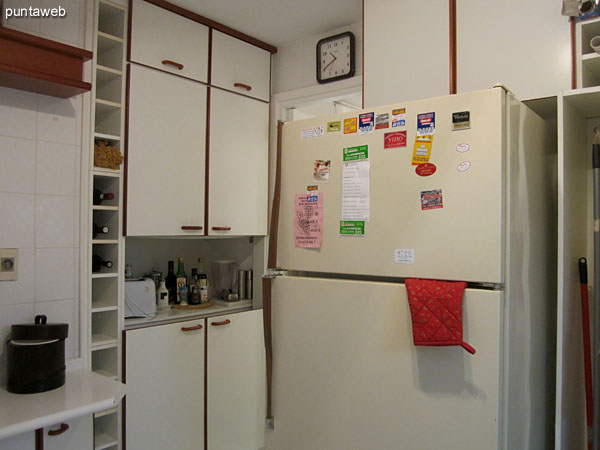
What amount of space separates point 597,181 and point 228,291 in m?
2.14

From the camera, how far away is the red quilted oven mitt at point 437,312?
1.15 m

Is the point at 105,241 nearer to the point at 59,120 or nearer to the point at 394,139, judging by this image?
the point at 59,120

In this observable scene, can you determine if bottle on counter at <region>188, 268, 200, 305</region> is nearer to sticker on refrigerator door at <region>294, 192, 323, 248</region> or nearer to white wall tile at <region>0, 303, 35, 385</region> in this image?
white wall tile at <region>0, 303, 35, 385</region>

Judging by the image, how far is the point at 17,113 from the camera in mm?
1795

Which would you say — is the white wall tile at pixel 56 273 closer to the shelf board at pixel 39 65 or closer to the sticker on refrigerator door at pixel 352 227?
the shelf board at pixel 39 65

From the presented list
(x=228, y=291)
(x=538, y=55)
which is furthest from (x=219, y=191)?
(x=538, y=55)

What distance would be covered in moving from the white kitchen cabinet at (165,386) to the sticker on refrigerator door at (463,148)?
170cm

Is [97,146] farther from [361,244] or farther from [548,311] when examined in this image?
[548,311]

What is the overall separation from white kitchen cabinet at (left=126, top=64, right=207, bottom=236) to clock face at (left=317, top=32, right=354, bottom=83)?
2.29ft

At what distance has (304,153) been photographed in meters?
1.51

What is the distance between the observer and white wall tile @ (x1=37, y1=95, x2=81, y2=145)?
1860mm

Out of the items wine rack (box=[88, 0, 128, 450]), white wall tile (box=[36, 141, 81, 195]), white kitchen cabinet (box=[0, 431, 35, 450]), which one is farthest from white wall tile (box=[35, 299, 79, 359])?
white wall tile (box=[36, 141, 81, 195])

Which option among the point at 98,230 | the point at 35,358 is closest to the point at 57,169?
the point at 98,230

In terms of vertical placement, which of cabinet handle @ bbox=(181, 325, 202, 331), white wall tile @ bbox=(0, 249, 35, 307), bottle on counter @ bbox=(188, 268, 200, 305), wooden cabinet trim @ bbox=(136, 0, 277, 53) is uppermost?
wooden cabinet trim @ bbox=(136, 0, 277, 53)
